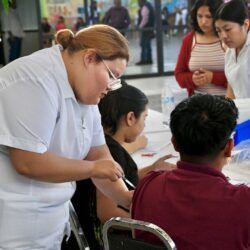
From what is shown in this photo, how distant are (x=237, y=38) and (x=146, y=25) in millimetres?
6004

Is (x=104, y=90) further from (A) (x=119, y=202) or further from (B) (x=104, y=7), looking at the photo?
(B) (x=104, y=7)

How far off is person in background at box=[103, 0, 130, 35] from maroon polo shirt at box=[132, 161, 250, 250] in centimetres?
725

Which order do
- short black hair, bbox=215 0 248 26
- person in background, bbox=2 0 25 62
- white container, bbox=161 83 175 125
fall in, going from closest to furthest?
1. short black hair, bbox=215 0 248 26
2. white container, bbox=161 83 175 125
3. person in background, bbox=2 0 25 62

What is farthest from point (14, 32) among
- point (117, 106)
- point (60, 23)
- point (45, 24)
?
point (117, 106)

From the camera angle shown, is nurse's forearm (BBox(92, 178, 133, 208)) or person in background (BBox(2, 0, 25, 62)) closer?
nurse's forearm (BBox(92, 178, 133, 208))

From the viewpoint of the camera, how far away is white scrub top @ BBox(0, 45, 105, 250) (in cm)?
139

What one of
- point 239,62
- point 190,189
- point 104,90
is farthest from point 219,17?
point 190,189

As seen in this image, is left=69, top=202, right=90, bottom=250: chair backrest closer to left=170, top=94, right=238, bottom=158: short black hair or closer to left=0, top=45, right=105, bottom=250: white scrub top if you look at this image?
left=0, top=45, right=105, bottom=250: white scrub top

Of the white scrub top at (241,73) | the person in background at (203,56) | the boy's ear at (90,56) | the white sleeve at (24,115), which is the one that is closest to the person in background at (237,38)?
the white scrub top at (241,73)

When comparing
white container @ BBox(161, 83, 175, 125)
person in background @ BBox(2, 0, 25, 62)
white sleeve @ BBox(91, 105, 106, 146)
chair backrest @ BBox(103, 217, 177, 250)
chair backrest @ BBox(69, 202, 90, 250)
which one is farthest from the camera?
person in background @ BBox(2, 0, 25, 62)

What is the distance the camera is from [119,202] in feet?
5.58

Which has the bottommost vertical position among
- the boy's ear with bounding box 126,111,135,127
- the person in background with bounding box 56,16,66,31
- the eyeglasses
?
the person in background with bounding box 56,16,66,31

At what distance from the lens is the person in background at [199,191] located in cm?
127

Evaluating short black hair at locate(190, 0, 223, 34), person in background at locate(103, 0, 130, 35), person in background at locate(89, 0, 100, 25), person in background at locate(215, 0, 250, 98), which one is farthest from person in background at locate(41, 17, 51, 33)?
person in background at locate(215, 0, 250, 98)
